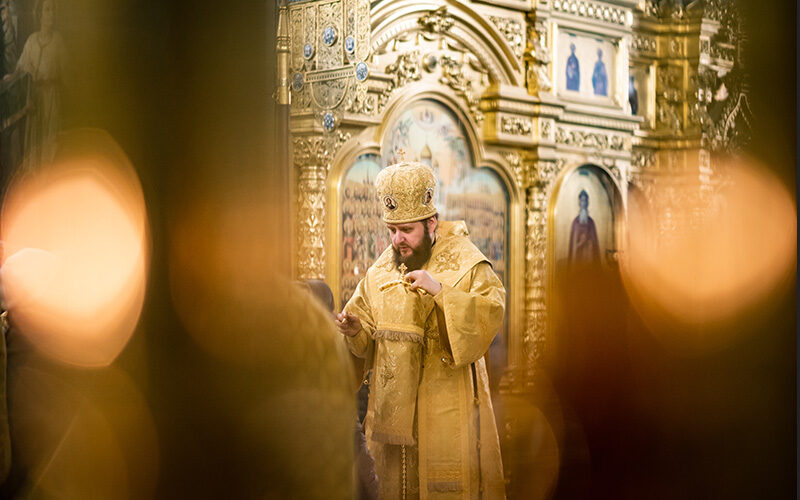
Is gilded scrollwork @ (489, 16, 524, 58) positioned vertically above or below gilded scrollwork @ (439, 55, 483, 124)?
above

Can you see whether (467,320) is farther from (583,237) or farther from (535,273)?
(583,237)

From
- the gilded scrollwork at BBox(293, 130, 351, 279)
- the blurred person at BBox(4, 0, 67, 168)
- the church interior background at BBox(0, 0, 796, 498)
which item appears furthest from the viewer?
the gilded scrollwork at BBox(293, 130, 351, 279)

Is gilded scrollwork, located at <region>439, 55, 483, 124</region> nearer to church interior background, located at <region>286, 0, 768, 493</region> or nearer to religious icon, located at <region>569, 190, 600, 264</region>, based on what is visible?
church interior background, located at <region>286, 0, 768, 493</region>

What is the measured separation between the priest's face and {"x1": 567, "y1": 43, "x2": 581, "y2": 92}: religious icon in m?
3.81

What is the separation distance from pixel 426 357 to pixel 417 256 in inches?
15.5

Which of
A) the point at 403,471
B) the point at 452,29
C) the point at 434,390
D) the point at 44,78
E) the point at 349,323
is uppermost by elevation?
the point at 452,29

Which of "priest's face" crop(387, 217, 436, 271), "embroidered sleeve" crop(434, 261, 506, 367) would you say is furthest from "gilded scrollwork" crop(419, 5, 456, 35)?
"embroidered sleeve" crop(434, 261, 506, 367)

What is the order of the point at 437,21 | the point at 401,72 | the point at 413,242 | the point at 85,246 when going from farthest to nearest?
1. the point at 437,21
2. the point at 401,72
3. the point at 413,242
4. the point at 85,246

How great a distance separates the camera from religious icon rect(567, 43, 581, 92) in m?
7.52

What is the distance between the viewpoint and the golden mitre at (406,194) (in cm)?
401

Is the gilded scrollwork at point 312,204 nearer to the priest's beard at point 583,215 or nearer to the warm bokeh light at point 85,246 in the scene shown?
the priest's beard at point 583,215

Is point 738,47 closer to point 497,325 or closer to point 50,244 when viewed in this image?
point 497,325

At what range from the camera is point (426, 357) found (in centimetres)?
394

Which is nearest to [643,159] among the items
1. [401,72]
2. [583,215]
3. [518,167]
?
[583,215]
